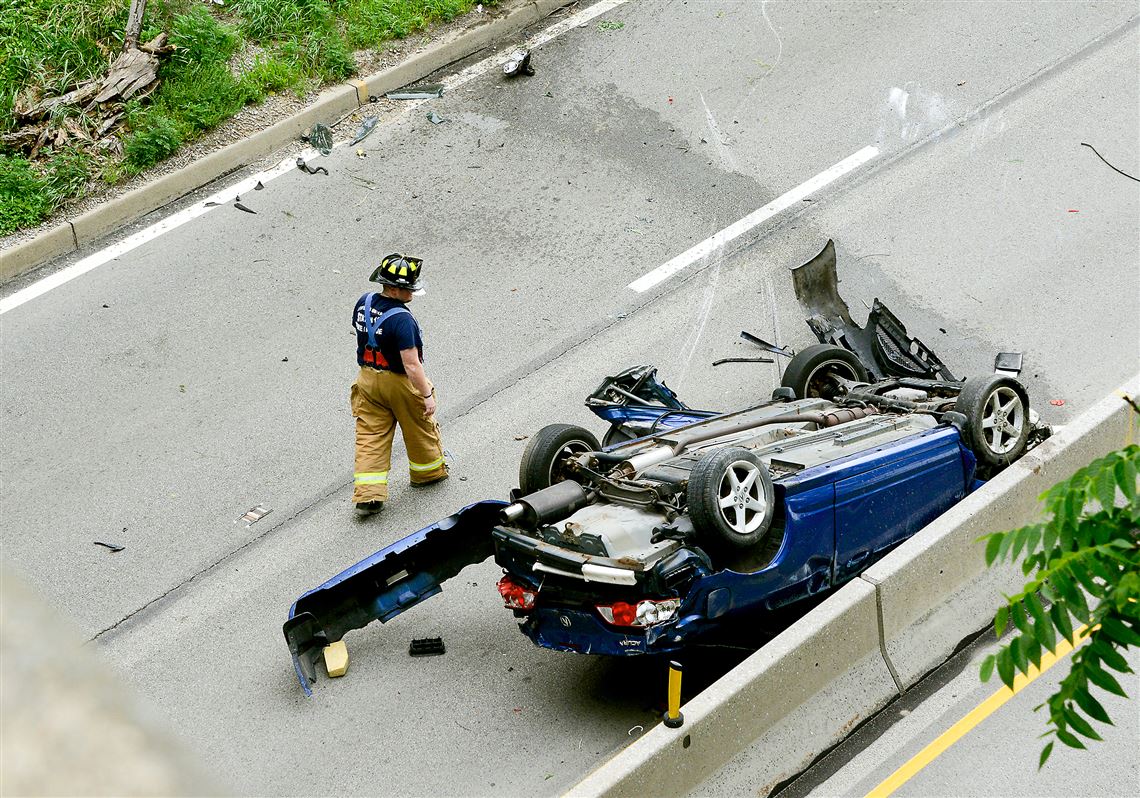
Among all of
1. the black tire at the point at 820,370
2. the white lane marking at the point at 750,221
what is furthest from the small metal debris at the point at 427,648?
the white lane marking at the point at 750,221

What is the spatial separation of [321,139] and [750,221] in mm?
4129

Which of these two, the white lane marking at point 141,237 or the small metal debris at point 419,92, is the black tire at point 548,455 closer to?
the white lane marking at point 141,237

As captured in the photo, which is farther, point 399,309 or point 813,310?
point 813,310

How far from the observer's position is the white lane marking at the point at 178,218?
34.3 ft

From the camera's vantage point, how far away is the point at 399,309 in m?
8.11

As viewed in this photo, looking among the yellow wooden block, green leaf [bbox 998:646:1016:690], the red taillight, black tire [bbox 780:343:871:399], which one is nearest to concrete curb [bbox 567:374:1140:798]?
the red taillight

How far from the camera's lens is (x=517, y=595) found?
6.55m

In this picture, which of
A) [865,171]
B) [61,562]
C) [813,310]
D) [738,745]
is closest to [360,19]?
[865,171]

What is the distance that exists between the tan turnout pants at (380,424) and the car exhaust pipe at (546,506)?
1633 millimetres

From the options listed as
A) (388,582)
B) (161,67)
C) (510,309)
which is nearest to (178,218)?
(161,67)

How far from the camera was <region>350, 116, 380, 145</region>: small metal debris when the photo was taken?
12094mm

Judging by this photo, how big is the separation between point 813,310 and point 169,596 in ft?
16.3

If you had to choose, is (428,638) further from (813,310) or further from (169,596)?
(813,310)

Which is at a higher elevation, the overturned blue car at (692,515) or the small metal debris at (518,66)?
the small metal debris at (518,66)
